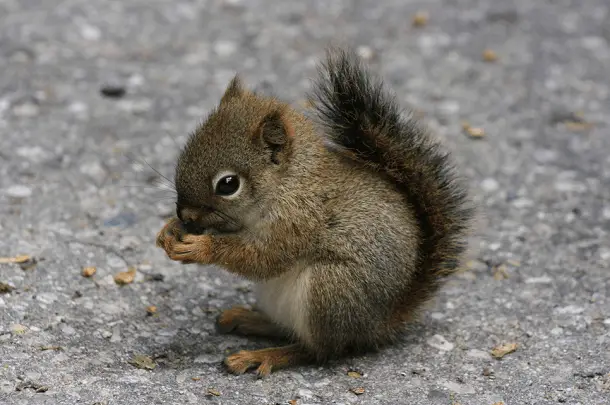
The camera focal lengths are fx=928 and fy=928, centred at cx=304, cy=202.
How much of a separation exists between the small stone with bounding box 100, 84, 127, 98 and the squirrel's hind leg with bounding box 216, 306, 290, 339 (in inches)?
70.7

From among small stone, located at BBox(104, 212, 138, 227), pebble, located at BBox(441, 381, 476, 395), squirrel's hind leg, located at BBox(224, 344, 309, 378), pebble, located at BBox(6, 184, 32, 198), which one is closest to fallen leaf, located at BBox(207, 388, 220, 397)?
squirrel's hind leg, located at BBox(224, 344, 309, 378)

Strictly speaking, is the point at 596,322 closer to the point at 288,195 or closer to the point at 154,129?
the point at 288,195

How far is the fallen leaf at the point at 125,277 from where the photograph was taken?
3.08 m

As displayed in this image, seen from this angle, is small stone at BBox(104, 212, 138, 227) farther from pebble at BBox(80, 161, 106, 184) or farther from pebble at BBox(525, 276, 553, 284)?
pebble at BBox(525, 276, 553, 284)

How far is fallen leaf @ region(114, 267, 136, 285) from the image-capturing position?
308 centimetres

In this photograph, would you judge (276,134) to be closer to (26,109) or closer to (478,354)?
(478,354)

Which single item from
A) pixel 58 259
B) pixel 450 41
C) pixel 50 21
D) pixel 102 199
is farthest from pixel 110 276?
pixel 450 41

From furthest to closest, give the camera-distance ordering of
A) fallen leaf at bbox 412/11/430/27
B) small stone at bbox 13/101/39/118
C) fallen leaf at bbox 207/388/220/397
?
1. fallen leaf at bbox 412/11/430/27
2. small stone at bbox 13/101/39/118
3. fallen leaf at bbox 207/388/220/397

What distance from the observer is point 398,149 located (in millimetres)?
2713

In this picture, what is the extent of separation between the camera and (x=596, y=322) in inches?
117

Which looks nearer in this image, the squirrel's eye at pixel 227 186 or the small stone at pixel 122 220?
the squirrel's eye at pixel 227 186

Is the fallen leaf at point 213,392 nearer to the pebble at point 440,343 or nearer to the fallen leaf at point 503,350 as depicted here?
the pebble at point 440,343

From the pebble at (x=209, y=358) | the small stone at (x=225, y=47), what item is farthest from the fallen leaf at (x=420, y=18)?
the pebble at (x=209, y=358)

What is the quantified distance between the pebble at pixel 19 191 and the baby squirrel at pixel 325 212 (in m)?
1.05
